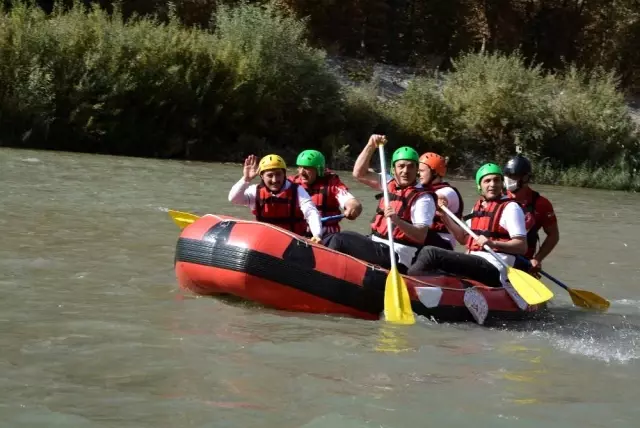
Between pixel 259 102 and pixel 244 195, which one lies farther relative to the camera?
pixel 259 102

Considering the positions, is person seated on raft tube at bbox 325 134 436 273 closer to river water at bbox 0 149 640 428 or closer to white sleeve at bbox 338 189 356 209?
white sleeve at bbox 338 189 356 209

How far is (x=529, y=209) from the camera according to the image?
6.94 m

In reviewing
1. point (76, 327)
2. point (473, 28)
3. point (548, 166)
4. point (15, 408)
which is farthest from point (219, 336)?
point (473, 28)

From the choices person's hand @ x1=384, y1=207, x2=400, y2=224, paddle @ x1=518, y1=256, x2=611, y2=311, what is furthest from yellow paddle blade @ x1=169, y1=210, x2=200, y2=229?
paddle @ x1=518, y1=256, x2=611, y2=311

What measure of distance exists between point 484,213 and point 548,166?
1533 cm

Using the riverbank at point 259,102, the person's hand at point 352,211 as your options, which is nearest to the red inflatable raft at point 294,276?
the person's hand at point 352,211

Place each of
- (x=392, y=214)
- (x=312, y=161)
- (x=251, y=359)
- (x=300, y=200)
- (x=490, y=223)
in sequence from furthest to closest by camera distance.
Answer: (x=312, y=161) < (x=300, y=200) < (x=490, y=223) < (x=392, y=214) < (x=251, y=359)

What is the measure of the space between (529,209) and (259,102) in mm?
14684

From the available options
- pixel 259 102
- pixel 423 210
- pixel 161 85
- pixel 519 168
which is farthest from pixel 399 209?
pixel 259 102

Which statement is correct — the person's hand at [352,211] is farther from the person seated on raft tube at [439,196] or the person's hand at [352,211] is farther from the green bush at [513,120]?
the green bush at [513,120]

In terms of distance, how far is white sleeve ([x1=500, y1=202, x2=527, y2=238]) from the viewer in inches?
250

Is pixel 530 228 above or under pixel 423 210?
under

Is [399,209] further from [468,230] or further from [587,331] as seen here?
[587,331]

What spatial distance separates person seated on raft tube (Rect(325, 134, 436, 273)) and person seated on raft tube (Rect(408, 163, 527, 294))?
126 mm
